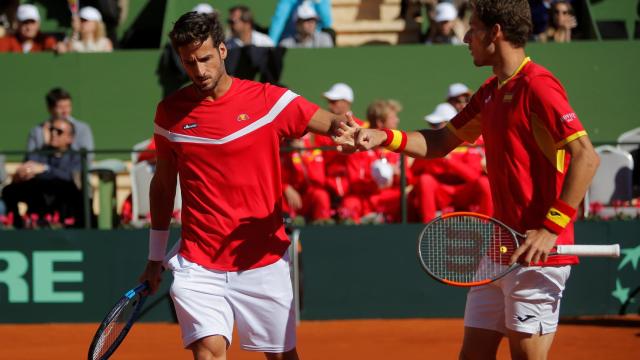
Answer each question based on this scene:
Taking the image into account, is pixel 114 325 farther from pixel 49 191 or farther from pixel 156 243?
pixel 49 191

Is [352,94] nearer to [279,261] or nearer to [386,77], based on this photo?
[386,77]

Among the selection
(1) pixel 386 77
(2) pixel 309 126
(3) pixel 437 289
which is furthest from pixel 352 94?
(2) pixel 309 126

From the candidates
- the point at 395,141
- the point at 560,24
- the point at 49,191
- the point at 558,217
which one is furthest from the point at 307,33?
the point at 558,217

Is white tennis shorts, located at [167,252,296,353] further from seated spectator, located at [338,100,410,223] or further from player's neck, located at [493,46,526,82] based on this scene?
seated spectator, located at [338,100,410,223]

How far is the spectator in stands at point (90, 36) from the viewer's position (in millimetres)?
12180

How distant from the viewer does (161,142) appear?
5227mm

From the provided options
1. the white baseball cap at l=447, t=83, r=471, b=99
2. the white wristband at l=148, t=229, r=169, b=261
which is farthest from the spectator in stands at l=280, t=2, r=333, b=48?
the white wristband at l=148, t=229, r=169, b=261

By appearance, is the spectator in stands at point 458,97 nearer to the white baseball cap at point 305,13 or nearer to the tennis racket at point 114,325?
the white baseball cap at point 305,13

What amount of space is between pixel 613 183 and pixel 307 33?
12.3ft

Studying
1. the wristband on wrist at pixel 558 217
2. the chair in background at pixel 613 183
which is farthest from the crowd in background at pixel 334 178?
the wristband on wrist at pixel 558 217

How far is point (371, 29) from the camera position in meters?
12.8

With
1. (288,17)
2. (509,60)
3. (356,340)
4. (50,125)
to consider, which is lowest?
(356,340)

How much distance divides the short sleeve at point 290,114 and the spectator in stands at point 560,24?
24.5 ft

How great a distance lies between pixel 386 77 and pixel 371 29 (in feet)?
4.11
